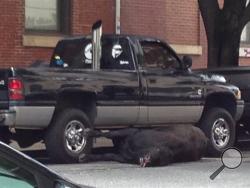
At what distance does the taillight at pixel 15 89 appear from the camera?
9.89 m

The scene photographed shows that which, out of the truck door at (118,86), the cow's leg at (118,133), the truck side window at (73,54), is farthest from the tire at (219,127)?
the truck side window at (73,54)

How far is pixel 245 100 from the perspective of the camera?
13.7 m

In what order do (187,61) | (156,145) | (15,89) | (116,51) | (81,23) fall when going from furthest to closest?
1. (81,23)
2. (187,61)
3. (116,51)
4. (156,145)
5. (15,89)

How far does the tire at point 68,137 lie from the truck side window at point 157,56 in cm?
174

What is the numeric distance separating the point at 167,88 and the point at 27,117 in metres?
2.77

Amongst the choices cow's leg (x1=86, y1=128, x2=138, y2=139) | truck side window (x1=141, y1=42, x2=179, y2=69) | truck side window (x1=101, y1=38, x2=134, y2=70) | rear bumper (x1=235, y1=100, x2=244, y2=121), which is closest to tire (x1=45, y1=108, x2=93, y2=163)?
cow's leg (x1=86, y1=128, x2=138, y2=139)

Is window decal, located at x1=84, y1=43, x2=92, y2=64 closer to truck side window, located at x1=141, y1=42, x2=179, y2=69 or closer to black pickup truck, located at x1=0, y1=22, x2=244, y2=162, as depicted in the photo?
black pickup truck, located at x1=0, y1=22, x2=244, y2=162

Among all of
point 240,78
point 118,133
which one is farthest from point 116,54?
point 240,78

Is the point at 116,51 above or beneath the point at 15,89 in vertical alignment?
above

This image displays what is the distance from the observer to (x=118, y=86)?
11.1 meters

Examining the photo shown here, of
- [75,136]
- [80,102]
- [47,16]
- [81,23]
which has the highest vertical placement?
[47,16]

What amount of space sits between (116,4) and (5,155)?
14.9m

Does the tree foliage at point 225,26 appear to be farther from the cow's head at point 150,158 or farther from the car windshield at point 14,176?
the car windshield at point 14,176

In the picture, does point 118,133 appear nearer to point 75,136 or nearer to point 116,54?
point 75,136
